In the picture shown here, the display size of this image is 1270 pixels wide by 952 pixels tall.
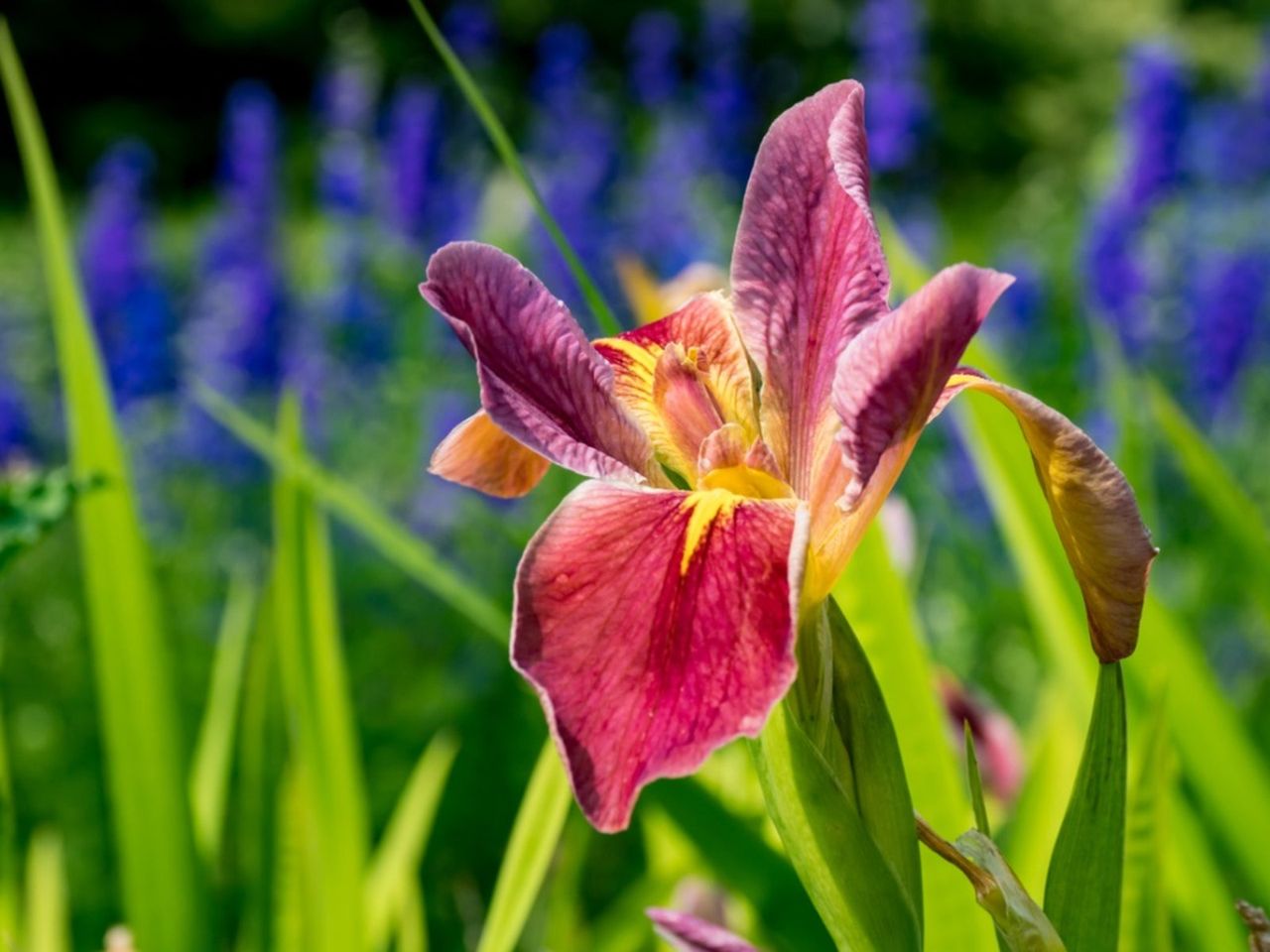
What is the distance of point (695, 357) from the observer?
56 centimetres

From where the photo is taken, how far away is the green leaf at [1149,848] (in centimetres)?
62

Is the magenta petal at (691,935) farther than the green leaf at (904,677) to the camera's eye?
No

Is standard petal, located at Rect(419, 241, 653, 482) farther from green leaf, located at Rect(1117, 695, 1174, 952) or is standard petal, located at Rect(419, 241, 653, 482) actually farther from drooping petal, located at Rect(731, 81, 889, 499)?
green leaf, located at Rect(1117, 695, 1174, 952)

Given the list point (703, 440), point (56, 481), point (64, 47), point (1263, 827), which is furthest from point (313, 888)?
point (64, 47)

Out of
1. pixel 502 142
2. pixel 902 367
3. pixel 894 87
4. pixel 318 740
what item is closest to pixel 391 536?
pixel 318 740

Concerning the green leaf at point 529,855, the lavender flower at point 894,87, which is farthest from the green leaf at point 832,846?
the lavender flower at point 894,87

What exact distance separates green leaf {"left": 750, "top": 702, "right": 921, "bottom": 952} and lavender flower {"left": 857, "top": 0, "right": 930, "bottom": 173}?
2908mm

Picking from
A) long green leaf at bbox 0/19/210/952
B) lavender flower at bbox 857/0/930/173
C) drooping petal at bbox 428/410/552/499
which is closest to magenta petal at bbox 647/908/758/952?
drooping petal at bbox 428/410/552/499

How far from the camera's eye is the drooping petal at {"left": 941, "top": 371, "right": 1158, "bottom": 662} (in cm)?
43

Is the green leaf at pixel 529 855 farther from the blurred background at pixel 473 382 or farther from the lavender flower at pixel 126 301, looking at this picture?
the lavender flower at pixel 126 301

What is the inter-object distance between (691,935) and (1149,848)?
0.23 m

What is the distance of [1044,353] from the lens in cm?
405

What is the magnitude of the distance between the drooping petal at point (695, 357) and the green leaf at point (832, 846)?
0.12 meters

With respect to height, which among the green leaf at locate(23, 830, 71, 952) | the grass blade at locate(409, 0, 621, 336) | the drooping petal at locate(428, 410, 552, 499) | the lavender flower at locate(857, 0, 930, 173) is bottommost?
the green leaf at locate(23, 830, 71, 952)
